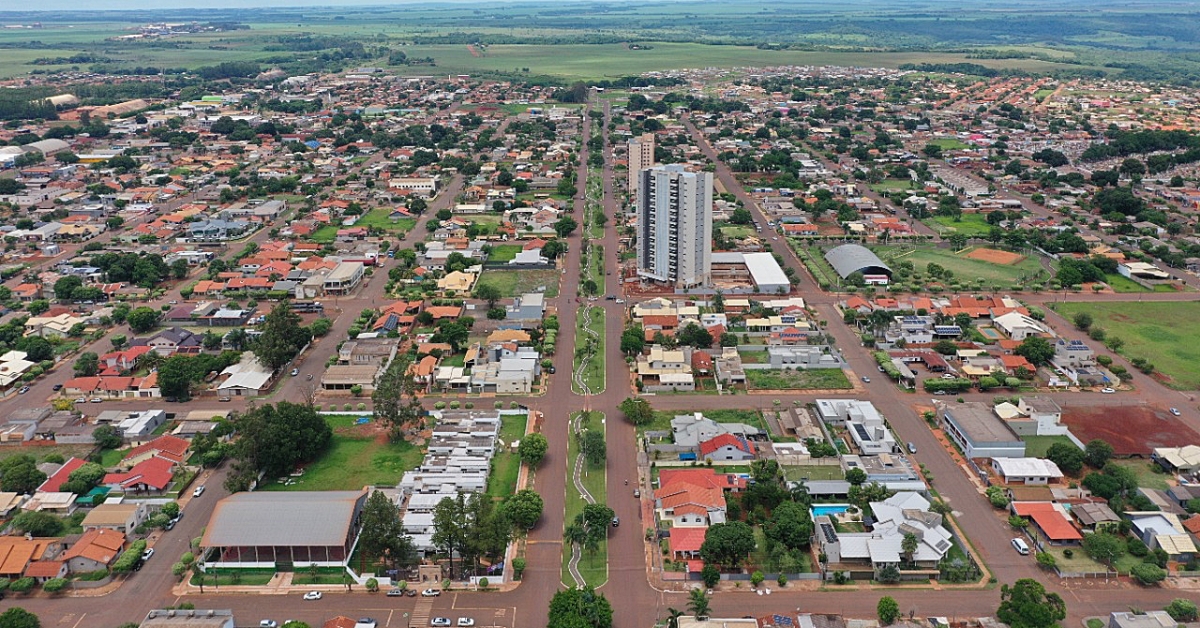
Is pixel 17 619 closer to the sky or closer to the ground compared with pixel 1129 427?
closer to the sky

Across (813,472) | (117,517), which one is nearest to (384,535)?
(117,517)

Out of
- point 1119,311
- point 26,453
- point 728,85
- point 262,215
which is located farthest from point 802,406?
point 728,85

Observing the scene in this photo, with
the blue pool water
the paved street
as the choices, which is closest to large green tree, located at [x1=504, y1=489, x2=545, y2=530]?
the paved street

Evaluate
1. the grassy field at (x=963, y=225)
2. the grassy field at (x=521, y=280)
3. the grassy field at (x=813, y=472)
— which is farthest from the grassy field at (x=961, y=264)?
the grassy field at (x=813, y=472)

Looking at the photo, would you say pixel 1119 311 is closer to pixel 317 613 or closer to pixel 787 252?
pixel 787 252

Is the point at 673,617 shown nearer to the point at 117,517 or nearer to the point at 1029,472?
the point at 1029,472

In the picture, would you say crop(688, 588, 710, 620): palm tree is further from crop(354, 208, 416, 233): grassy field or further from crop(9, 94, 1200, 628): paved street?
crop(354, 208, 416, 233): grassy field
